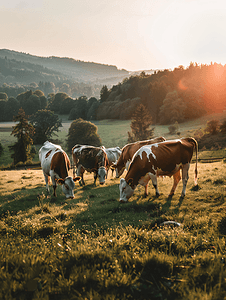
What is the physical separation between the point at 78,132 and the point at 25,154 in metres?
15.6

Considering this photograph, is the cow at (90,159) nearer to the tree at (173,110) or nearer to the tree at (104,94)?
the tree at (173,110)

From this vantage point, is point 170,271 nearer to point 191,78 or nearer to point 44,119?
point 44,119

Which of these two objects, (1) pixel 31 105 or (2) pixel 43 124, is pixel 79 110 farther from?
(2) pixel 43 124

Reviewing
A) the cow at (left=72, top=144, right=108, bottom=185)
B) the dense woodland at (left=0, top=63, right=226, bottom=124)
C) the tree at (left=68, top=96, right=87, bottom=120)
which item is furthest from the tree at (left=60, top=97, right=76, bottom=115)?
the cow at (left=72, top=144, right=108, bottom=185)

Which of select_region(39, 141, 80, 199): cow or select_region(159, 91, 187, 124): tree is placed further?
select_region(159, 91, 187, 124): tree

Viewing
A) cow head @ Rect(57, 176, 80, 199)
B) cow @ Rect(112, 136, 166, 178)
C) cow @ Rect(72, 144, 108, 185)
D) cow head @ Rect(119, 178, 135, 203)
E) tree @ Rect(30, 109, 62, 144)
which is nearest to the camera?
cow head @ Rect(119, 178, 135, 203)

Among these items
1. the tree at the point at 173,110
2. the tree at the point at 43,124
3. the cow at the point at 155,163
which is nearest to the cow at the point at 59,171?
the cow at the point at 155,163

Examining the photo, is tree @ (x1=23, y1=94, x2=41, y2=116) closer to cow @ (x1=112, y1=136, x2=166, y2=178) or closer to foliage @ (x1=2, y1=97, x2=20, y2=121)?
foliage @ (x1=2, y1=97, x2=20, y2=121)

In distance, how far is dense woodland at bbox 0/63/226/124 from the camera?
79.0 meters

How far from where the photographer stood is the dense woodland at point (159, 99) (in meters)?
79.0

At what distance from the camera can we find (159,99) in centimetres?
8862

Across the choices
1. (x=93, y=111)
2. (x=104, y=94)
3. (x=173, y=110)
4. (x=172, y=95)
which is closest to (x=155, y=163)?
(x=173, y=110)

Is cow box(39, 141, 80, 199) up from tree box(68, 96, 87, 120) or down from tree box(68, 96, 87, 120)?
down

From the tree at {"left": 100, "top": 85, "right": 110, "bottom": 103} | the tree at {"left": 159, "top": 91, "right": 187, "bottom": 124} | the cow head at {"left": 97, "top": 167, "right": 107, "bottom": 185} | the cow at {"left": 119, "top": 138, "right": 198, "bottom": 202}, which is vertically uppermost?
the tree at {"left": 100, "top": 85, "right": 110, "bottom": 103}
